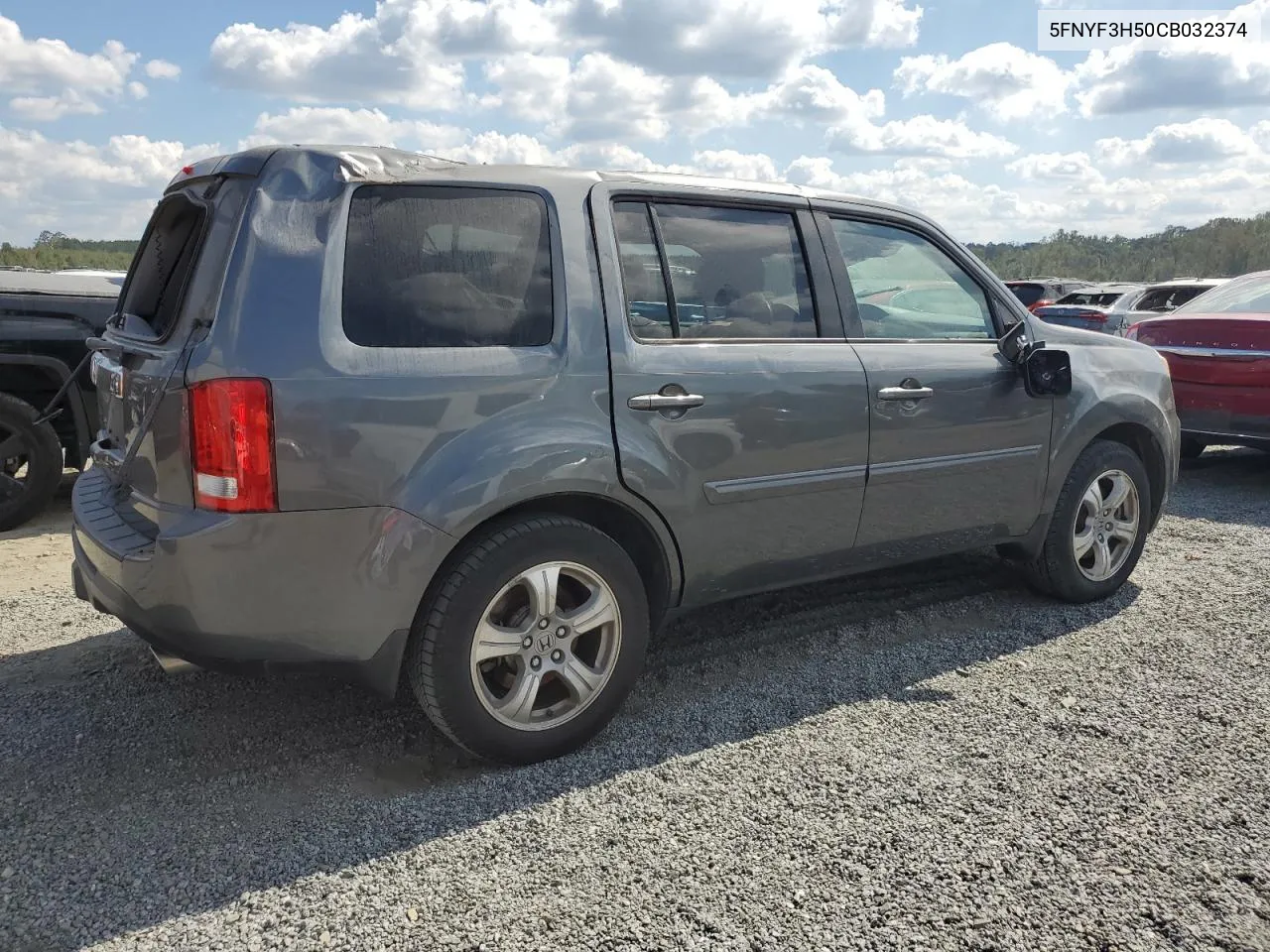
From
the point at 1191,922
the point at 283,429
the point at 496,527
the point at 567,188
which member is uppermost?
the point at 567,188

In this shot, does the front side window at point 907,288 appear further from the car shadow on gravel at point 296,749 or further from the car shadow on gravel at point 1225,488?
the car shadow on gravel at point 1225,488

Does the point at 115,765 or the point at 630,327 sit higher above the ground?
the point at 630,327

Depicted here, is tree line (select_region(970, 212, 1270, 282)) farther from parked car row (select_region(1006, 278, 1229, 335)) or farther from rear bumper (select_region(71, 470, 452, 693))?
rear bumper (select_region(71, 470, 452, 693))

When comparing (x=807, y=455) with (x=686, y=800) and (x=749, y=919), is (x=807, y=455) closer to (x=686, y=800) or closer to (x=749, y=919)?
(x=686, y=800)

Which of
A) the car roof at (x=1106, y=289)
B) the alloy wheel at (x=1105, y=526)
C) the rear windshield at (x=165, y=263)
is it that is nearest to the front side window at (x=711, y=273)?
the rear windshield at (x=165, y=263)

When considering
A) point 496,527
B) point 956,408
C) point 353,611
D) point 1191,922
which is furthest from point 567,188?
point 1191,922

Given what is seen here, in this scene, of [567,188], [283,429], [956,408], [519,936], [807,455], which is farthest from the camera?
[956,408]

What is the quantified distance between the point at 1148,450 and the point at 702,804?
3.21m

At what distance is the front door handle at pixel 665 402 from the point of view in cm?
313

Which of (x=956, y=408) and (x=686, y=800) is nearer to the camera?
(x=686, y=800)

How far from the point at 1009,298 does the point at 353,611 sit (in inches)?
122

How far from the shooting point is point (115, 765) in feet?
9.98

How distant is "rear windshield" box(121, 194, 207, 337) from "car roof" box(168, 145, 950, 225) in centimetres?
11

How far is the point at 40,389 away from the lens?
6.29 m
